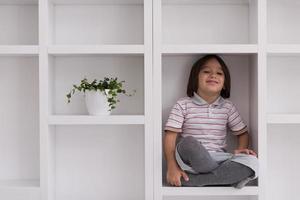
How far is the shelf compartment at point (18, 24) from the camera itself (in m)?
1.84

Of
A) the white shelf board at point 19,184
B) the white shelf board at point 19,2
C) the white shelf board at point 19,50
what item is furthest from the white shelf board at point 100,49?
the white shelf board at point 19,184

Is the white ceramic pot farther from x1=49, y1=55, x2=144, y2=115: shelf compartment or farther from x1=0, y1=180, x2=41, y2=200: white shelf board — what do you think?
x1=0, y1=180, x2=41, y2=200: white shelf board

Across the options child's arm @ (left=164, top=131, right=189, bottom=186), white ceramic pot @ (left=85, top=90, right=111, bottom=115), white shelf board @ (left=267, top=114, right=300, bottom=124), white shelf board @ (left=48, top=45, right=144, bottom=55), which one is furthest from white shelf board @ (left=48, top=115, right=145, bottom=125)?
white shelf board @ (left=267, top=114, right=300, bottom=124)

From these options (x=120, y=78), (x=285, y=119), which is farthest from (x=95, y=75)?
(x=285, y=119)

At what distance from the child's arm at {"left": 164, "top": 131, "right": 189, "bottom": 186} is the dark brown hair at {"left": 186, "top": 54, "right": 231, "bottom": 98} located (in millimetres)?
196

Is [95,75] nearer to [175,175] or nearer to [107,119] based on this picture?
[107,119]

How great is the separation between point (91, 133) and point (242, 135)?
2.03 feet

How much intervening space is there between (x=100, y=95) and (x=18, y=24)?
19.8 inches

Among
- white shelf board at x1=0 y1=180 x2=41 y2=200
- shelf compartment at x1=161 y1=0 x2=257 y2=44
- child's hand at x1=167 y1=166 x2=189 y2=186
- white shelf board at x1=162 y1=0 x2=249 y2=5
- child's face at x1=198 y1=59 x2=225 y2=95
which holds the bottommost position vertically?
white shelf board at x1=0 y1=180 x2=41 y2=200

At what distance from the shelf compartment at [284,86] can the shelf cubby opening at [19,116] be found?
3.19 feet

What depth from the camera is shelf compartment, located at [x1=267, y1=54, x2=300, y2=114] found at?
1834 millimetres

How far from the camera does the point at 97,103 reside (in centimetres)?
167

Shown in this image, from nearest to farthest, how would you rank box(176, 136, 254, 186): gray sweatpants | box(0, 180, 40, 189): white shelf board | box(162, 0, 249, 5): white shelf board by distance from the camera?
box(176, 136, 254, 186): gray sweatpants → box(0, 180, 40, 189): white shelf board → box(162, 0, 249, 5): white shelf board

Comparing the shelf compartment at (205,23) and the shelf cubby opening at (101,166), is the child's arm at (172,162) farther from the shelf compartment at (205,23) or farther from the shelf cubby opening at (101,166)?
the shelf compartment at (205,23)
